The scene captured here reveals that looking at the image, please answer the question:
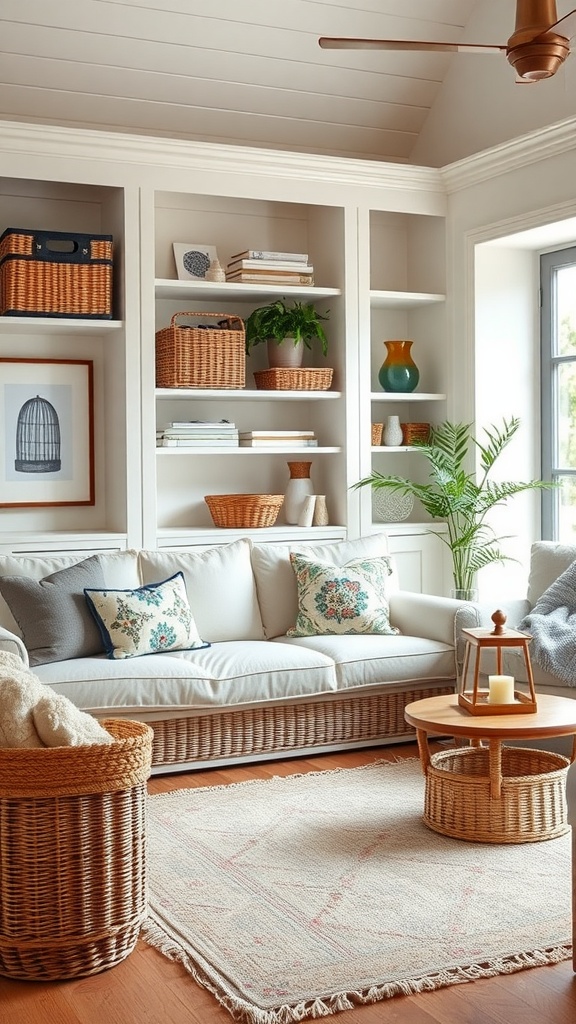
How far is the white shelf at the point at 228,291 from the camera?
5133 millimetres

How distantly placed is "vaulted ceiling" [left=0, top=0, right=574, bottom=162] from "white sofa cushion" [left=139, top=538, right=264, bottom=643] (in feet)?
6.79

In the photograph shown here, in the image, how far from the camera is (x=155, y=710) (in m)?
4.08

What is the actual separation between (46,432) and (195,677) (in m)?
1.64

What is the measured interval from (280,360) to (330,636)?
1.45m

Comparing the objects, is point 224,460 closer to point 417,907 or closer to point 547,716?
point 547,716

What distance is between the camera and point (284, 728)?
4395mm

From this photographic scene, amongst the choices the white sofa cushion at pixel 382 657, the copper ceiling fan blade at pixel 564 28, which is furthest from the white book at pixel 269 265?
the copper ceiling fan blade at pixel 564 28

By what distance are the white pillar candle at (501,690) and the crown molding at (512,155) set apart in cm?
250

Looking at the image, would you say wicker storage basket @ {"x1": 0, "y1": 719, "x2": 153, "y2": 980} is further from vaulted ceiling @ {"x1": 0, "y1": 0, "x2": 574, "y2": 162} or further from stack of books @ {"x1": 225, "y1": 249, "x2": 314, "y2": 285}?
vaulted ceiling @ {"x1": 0, "y1": 0, "x2": 574, "y2": 162}

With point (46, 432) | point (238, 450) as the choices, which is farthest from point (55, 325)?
point (238, 450)

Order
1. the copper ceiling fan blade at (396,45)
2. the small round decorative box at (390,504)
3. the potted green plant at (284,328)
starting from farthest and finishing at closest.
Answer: the small round decorative box at (390,504)
the potted green plant at (284,328)
the copper ceiling fan blade at (396,45)

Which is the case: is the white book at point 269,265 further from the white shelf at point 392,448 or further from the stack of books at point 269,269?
the white shelf at point 392,448

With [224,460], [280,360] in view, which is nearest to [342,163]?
[280,360]

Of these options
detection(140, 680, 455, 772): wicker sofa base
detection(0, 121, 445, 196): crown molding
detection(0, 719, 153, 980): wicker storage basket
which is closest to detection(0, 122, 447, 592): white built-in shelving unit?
detection(0, 121, 445, 196): crown molding
